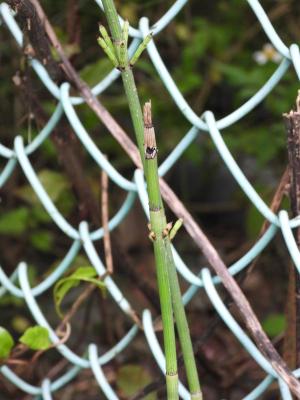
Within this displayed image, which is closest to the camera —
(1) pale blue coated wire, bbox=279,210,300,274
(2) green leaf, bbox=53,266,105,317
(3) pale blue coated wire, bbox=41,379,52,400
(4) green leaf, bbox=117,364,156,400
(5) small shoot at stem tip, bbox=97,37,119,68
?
(5) small shoot at stem tip, bbox=97,37,119,68

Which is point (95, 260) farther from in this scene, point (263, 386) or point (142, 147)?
point (142, 147)

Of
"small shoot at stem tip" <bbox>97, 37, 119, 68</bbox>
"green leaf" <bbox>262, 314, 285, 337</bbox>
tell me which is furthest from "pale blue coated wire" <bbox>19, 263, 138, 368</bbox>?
"small shoot at stem tip" <bbox>97, 37, 119, 68</bbox>

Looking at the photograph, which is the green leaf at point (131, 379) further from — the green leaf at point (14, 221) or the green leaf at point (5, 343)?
the green leaf at point (14, 221)

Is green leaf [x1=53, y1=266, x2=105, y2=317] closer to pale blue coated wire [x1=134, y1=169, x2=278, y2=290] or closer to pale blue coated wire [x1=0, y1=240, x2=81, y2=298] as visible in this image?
pale blue coated wire [x1=0, y1=240, x2=81, y2=298]

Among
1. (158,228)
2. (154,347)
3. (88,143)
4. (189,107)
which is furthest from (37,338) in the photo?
(158,228)

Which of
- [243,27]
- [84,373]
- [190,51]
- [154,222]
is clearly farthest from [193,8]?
[154,222]

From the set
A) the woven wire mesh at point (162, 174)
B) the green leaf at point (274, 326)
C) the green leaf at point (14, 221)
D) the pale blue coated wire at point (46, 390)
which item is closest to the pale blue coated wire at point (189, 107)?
the woven wire mesh at point (162, 174)

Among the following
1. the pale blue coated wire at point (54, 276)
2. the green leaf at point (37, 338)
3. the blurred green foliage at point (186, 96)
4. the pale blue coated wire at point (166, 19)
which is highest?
the blurred green foliage at point (186, 96)
